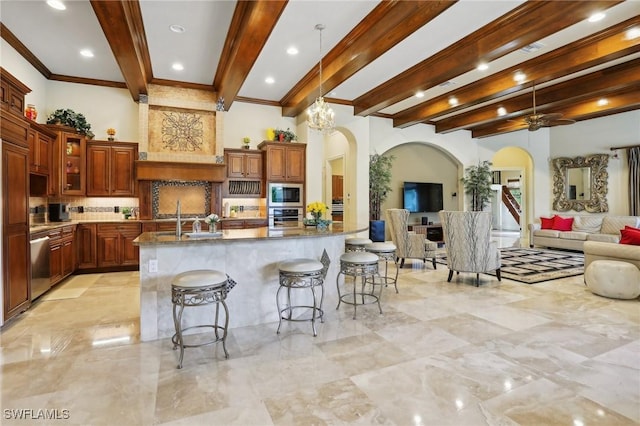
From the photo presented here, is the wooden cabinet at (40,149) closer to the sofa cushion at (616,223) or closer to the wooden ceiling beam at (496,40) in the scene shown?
the wooden ceiling beam at (496,40)

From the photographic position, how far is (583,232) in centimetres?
796

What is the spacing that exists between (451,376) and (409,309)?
5.02ft

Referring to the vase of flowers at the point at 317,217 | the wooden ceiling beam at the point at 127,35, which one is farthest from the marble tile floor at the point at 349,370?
the wooden ceiling beam at the point at 127,35

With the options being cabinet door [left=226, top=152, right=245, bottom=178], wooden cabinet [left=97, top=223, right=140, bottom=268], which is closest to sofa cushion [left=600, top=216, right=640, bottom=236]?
cabinet door [left=226, top=152, right=245, bottom=178]

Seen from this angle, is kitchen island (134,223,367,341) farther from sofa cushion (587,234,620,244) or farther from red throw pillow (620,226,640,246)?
sofa cushion (587,234,620,244)

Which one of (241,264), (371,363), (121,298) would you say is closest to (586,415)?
(371,363)

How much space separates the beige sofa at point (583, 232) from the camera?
24.0 ft

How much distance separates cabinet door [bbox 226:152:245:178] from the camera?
6.70 metres

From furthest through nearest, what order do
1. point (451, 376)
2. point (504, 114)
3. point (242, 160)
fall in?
point (504, 114)
point (242, 160)
point (451, 376)

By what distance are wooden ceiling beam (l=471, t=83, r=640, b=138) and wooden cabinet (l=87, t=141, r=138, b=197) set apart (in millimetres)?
9004

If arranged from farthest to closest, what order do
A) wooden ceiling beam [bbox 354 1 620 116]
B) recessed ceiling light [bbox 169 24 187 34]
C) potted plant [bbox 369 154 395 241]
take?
potted plant [bbox 369 154 395 241]
recessed ceiling light [bbox 169 24 187 34]
wooden ceiling beam [bbox 354 1 620 116]

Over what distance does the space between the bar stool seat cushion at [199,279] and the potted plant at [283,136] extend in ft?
14.8

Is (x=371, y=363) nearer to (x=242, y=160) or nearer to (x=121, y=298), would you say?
(x=121, y=298)

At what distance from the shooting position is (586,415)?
198 centimetres
